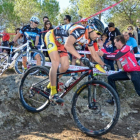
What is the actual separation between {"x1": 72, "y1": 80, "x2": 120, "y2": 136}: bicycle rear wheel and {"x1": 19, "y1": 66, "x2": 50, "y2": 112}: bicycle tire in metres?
0.89

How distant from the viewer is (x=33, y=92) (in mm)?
4672

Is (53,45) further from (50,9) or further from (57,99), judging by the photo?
(50,9)

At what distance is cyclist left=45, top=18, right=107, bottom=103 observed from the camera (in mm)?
3713

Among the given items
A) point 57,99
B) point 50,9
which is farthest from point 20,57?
point 50,9

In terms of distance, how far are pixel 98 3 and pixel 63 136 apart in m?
26.5

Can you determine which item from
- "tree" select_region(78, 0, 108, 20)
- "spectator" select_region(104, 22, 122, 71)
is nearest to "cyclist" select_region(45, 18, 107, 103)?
"spectator" select_region(104, 22, 122, 71)

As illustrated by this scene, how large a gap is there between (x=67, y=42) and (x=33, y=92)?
1.69 metres

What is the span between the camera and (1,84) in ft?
17.1

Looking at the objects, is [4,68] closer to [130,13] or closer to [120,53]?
[120,53]

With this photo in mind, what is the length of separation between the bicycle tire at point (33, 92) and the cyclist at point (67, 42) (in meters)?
0.30

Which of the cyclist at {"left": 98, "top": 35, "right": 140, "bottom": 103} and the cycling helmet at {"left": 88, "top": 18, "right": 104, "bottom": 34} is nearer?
the cycling helmet at {"left": 88, "top": 18, "right": 104, "bottom": 34}

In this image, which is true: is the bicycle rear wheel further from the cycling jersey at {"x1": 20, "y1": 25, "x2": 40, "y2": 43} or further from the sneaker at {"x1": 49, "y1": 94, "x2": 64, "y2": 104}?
the cycling jersey at {"x1": 20, "y1": 25, "x2": 40, "y2": 43}

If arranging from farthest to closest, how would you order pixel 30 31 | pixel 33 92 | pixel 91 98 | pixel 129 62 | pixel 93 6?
pixel 93 6 < pixel 30 31 < pixel 129 62 < pixel 33 92 < pixel 91 98

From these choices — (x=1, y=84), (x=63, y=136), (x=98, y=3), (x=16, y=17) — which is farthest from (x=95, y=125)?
(x=16, y=17)
